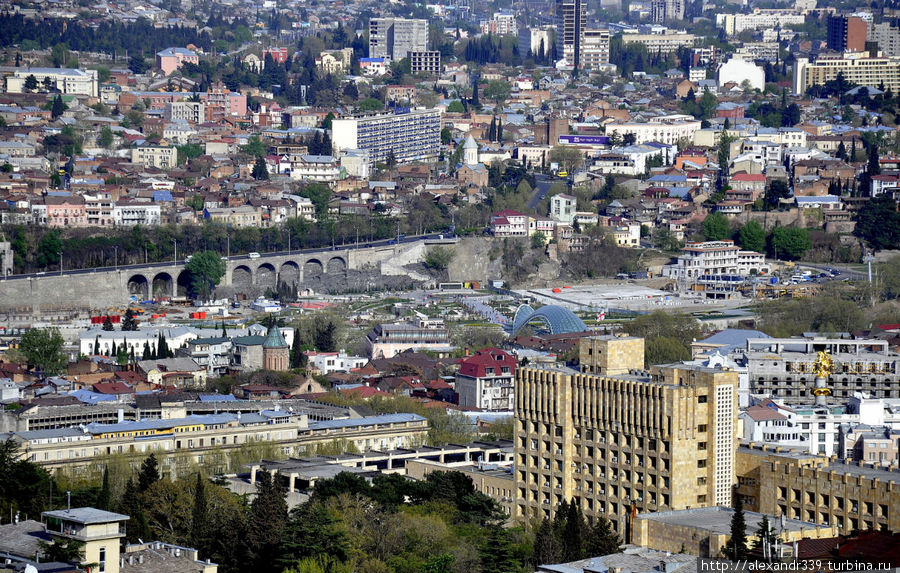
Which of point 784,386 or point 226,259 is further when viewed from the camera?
point 226,259

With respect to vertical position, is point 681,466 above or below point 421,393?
above

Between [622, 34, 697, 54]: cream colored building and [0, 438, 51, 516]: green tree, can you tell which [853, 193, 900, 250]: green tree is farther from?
[622, 34, 697, 54]: cream colored building

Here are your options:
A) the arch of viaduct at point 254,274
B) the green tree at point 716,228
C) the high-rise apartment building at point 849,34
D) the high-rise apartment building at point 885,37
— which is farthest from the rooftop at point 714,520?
the high-rise apartment building at point 885,37

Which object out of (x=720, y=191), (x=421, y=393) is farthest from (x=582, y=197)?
(x=421, y=393)

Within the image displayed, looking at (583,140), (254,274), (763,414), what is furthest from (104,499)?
(583,140)

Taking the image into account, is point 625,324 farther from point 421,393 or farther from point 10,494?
point 10,494

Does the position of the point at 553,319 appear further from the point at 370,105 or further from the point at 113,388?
the point at 370,105

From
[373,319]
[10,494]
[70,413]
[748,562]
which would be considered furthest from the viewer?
[373,319]
